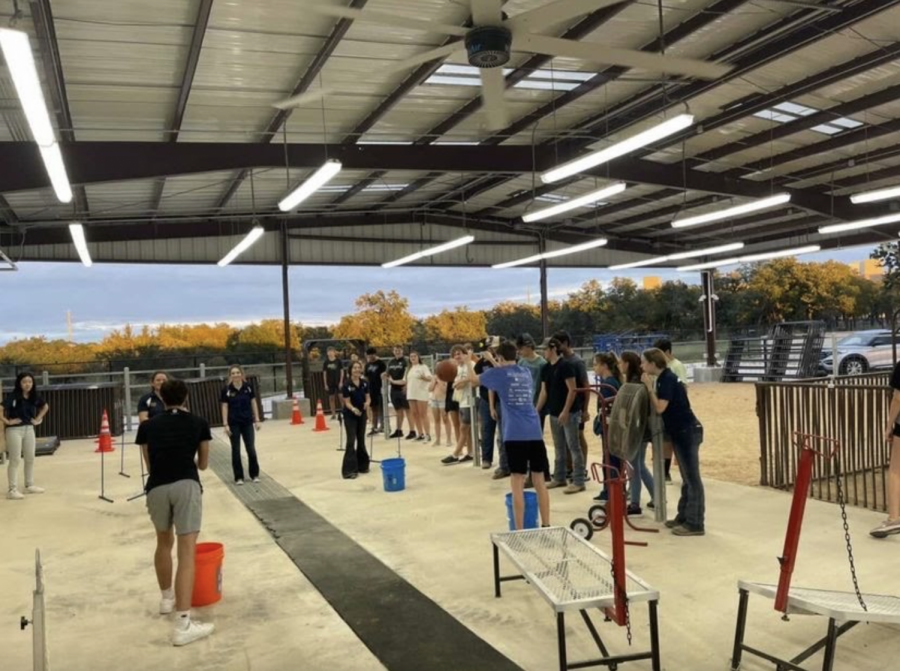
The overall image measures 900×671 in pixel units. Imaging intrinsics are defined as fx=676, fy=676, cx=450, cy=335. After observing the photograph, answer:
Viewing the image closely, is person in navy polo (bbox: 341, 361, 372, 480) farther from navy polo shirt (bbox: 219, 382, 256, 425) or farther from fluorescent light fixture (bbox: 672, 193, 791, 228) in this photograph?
fluorescent light fixture (bbox: 672, 193, 791, 228)

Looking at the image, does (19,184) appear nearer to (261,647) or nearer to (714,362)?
(261,647)

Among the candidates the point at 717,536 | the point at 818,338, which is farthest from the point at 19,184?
the point at 818,338

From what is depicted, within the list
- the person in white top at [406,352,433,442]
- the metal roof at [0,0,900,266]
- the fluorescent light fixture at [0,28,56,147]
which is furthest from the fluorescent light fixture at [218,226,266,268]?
the fluorescent light fixture at [0,28,56,147]

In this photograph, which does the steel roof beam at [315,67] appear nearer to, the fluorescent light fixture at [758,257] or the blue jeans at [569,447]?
the blue jeans at [569,447]

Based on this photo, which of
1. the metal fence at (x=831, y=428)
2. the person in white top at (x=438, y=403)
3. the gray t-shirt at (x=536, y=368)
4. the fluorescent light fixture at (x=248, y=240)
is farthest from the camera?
the fluorescent light fixture at (x=248, y=240)

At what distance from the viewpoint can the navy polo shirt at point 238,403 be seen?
7762 mm

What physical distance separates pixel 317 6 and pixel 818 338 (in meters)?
17.4

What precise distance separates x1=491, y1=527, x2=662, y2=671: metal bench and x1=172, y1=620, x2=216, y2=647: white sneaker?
69.4 inches

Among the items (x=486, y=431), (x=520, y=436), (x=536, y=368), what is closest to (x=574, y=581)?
(x=520, y=436)

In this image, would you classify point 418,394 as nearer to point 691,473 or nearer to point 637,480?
point 637,480

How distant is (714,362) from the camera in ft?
73.4

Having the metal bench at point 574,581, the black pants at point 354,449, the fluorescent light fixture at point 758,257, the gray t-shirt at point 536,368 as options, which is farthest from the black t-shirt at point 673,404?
the fluorescent light fixture at point 758,257

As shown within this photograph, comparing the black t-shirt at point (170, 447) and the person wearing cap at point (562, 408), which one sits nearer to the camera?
the black t-shirt at point (170, 447)

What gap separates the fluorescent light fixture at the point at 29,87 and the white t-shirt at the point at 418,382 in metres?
5.62
